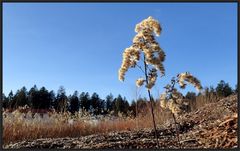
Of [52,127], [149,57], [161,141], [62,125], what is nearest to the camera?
[149,57]

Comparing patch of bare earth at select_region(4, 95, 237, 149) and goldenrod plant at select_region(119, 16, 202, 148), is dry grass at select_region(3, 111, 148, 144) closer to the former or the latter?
patch of bare earth at select_region(4, 95, 237, 149)

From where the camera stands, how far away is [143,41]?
3789mm

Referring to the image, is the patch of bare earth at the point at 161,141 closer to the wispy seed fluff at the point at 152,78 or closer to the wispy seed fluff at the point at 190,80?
the wispy seed fluff at the point at 190,80

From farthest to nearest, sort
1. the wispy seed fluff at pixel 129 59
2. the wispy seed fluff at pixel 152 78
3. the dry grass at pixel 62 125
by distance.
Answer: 1. the dry grass at pixel 62 125
2. the wispy seed fluff at pixel 129 59
3. the wispy seed fluff at pixel 152 78

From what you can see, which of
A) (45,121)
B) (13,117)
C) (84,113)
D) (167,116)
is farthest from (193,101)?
(13,117)

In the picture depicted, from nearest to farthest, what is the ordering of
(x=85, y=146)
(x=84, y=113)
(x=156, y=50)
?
(x=156, y=50) → (x=85, y=146) → (x=84, y=113)

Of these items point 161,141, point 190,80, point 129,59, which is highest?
point 129,59

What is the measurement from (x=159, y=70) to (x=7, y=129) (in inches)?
140

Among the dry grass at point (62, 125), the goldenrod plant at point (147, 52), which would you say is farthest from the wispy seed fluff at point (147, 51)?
the dry grass at point (62, 125)

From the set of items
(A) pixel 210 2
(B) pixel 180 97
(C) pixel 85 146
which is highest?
(A) pixel 210 2

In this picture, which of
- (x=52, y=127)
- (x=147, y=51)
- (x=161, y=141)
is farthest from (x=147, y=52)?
(x=52, y=127)

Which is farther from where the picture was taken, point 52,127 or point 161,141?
point 52,127

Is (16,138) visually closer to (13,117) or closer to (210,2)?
(13,117)

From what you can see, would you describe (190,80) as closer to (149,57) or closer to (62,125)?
(149,57)
